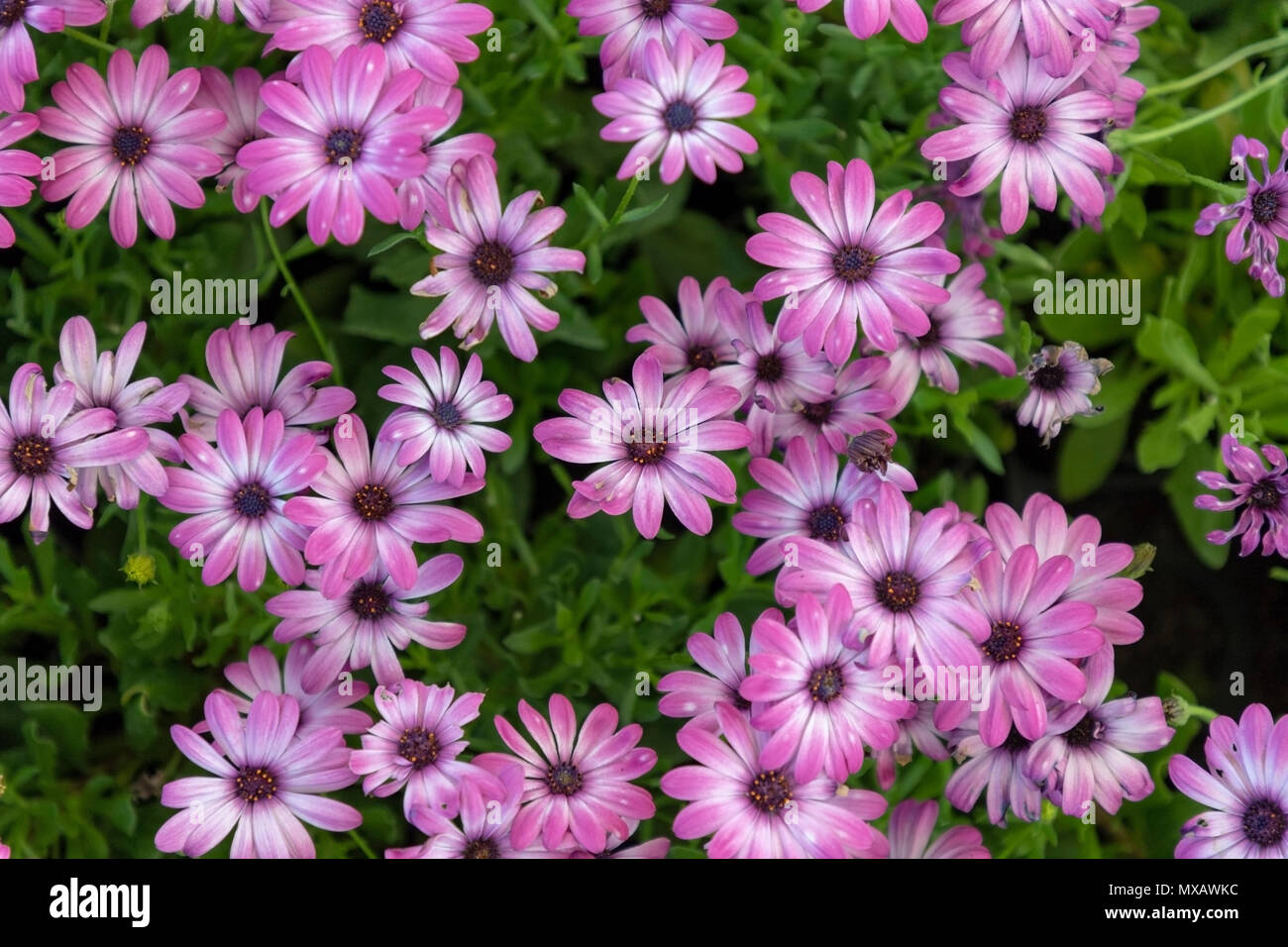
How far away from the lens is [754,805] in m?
1.12

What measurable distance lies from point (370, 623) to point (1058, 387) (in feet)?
2.40

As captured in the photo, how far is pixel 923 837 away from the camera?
4.04ft

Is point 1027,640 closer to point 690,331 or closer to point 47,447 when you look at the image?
point 690,331

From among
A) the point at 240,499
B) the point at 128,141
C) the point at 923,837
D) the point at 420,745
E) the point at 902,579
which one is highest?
the point at 128,141

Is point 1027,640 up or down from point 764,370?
down

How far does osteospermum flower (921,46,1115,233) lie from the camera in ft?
3.77

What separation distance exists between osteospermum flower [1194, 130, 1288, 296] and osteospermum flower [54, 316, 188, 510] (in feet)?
3.38

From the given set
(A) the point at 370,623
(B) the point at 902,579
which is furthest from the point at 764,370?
(A) the point at 370,623

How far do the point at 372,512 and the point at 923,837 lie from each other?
25.6 inches

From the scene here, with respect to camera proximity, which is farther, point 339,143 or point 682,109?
point 682,109

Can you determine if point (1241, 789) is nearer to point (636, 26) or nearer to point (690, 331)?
point (690, 331)

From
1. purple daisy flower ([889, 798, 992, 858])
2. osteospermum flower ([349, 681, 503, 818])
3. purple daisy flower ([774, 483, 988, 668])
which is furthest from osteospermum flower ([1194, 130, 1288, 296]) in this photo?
osteospermum flower ([349, 681, 503, 818])

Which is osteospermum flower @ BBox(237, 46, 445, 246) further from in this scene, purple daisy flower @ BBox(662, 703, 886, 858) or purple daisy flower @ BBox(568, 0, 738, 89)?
purple daisy flower @ BBox(662, 703, 886, 858)
